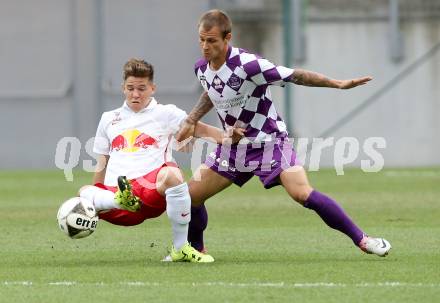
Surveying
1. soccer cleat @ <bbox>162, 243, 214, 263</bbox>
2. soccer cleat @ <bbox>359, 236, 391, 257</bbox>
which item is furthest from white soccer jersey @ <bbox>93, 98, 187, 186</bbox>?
soccer cleat @ <bbox>359, 236, 391, 257</bbox>

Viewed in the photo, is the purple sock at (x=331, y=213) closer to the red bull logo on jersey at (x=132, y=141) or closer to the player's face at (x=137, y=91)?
the red bull logo on jersey at (x=132, y=141)

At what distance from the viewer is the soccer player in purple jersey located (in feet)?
28.7

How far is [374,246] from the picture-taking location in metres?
8.72

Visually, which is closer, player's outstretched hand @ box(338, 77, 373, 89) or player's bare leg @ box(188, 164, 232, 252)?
player's outstretched hand @ box(338, 77, 373, 89)

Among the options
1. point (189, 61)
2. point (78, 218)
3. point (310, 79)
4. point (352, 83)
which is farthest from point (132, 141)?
point (189, 61)

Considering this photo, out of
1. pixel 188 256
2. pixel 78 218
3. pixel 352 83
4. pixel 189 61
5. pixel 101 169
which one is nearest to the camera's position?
pixel 352 83

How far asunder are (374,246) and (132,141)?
1.83m

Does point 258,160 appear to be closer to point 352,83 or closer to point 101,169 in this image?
point 352,83

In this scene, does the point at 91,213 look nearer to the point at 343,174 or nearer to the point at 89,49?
the point at 343,174

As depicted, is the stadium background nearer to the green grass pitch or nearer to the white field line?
the green grass pitch

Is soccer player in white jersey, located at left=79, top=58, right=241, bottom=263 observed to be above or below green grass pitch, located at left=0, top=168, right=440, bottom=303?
above

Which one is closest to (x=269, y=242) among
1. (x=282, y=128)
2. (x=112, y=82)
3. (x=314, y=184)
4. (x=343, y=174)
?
(x=282, y=128)

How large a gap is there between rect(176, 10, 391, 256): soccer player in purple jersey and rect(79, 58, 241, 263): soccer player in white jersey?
0.62 feet

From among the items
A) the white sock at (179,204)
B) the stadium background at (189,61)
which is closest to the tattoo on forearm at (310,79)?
the white sock at (179,204)
